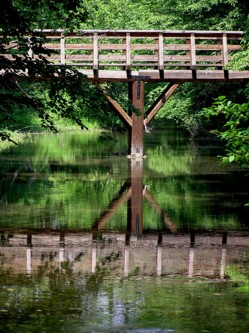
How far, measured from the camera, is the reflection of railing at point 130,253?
459 inches

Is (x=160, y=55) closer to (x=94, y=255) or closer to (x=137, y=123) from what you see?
(x=137, y=123)

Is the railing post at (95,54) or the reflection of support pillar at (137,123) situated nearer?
the railing post at (95,54)

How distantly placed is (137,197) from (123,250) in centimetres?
691

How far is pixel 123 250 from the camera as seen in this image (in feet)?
43.4

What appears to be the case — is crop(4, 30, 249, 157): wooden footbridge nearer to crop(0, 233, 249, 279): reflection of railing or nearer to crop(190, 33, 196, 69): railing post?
crop(190, 33, 196, 69): railing post

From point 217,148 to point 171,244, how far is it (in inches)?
959

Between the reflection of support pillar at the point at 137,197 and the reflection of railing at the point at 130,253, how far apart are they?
1047 millimetres

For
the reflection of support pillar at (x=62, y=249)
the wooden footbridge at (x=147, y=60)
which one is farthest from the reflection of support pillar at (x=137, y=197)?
the wooden footbridge at (x=147, y=60)

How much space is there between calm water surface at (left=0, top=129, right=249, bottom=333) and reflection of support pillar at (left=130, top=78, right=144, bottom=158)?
13.8ft

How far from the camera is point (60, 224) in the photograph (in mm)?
15797

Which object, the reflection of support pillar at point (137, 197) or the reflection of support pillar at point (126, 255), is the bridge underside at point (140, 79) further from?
the reflection of support pillar at point (126, 255)

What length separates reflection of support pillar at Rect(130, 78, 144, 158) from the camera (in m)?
31.0

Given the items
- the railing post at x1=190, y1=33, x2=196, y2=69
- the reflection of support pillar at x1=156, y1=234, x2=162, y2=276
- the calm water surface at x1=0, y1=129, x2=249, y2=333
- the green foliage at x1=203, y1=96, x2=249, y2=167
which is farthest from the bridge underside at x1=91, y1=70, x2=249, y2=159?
the green foliage at x1=203, y1=96, x2=249, y2=167

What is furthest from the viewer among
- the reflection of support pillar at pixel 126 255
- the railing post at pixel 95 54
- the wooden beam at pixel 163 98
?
the wooden beam at pixel 163 98
